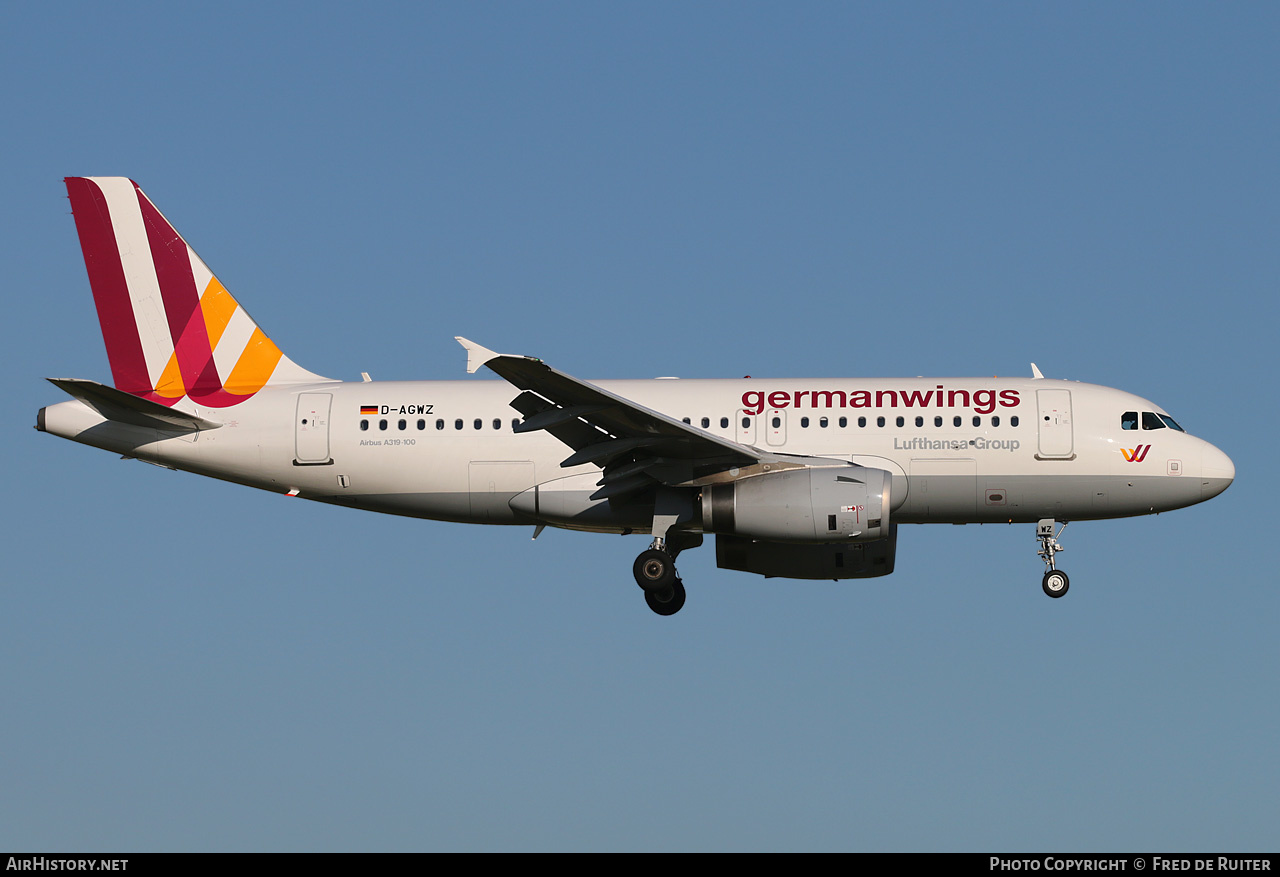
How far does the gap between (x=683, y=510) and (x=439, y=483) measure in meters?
5.26

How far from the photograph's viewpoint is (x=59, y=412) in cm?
3288

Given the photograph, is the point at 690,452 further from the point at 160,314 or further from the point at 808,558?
the point at 160,314

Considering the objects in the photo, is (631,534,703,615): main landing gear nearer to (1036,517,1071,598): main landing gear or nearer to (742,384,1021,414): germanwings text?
(742,384,1021,414): germanwings text

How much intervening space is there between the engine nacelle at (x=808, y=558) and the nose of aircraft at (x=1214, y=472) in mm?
6364

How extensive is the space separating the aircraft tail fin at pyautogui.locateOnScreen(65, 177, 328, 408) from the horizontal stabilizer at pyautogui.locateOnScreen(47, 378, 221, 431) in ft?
3.04

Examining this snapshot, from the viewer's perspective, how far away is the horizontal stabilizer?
30.8 meters

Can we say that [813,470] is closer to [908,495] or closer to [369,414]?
[908,495]

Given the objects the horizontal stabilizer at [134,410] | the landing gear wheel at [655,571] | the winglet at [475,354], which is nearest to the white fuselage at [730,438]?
the horizontal stabilizer at [134,410]

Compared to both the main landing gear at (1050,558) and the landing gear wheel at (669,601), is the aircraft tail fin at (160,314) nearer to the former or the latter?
the landing gear wheel at (669,601)

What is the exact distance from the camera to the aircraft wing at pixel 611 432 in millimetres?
26906
